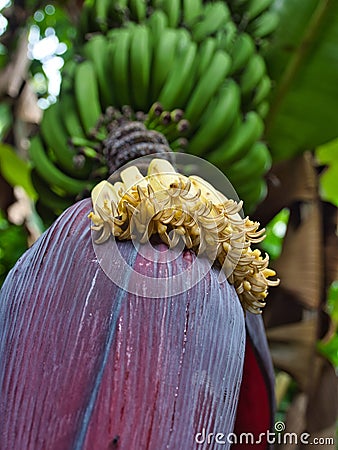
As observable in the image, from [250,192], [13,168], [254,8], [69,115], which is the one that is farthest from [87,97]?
[13,168]

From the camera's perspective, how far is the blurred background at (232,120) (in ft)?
2.60

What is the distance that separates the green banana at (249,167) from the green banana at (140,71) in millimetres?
153

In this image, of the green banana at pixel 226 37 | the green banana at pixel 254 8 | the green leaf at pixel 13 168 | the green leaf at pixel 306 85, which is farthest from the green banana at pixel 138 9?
the green leaf at pixel 13 168

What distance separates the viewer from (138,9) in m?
0.86

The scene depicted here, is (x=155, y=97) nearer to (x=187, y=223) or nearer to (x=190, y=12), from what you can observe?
(x=190, y=12)

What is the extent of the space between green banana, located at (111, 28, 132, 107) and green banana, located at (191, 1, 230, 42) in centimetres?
13

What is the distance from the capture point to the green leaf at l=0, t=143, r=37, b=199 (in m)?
1.23

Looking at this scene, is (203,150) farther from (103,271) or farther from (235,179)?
(103,271)

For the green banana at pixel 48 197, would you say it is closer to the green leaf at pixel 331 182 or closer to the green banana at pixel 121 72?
the green banana at pixel 121 72

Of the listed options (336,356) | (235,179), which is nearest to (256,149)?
(235,179)

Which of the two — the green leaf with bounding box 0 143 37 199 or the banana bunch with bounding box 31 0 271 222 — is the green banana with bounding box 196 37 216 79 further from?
the green leaf with bounding box 0 143 37 199

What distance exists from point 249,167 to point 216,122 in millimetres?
87

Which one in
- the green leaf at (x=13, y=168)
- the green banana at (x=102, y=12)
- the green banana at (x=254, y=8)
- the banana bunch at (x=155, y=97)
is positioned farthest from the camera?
the green leaf at (x=13, y=168)

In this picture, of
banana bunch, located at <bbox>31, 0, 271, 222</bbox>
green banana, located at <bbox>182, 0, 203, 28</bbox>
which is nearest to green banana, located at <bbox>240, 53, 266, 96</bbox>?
banana bunch, located at <bbox>31, 0, 271, 222</bbox>
